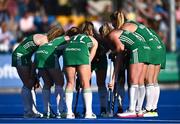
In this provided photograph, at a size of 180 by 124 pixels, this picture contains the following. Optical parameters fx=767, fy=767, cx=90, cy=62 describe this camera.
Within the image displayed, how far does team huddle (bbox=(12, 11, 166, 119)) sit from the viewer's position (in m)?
15.8

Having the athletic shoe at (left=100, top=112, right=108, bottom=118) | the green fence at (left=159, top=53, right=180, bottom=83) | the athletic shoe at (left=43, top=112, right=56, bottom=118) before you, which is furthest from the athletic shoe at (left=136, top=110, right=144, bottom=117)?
the green fence at (left=159, top=53, right=180, bottom=83)

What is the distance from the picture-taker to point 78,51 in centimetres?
1577

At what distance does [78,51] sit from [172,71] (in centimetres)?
1314

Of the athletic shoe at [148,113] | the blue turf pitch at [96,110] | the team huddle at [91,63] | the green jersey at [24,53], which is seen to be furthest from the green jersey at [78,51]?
the athletic shoe at [148,113]

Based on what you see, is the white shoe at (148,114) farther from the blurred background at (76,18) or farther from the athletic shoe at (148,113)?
the blurred background at (76,18)

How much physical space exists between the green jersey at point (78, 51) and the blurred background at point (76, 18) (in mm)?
11844

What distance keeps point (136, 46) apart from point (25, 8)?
16564mm

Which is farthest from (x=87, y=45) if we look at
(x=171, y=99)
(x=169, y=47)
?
(x=169, y=47)

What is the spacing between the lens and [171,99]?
2339 cm

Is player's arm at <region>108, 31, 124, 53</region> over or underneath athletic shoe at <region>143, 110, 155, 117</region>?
over

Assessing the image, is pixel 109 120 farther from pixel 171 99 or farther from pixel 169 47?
pixel 169 47

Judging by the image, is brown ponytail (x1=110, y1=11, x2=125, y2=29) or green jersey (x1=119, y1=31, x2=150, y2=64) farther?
brown ponytail (x1=110, y1=11, x2=125, y2=29)

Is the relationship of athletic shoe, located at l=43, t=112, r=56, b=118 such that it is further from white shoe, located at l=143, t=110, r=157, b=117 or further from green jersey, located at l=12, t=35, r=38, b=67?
white shoe, located at l=143, t=110, r=157, b=117

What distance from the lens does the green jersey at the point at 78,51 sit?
1571 cm
